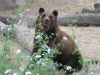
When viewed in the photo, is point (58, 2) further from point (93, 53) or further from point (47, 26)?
point (47, 26)

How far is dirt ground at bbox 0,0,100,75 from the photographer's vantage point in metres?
9.08

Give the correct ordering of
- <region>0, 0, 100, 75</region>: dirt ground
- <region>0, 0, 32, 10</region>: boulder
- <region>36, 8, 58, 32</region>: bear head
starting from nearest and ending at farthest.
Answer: <region>36, 8, 58, 32</region>: bear head
<region>0, 0, 100, 75</region>: dirt ground
<region>0, 0, 32, 10</region>: boulder

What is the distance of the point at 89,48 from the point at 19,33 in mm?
1775

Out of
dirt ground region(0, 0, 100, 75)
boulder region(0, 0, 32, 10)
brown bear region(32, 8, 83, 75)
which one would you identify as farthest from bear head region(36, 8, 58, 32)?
boulder region(0, 0, 32, 10)

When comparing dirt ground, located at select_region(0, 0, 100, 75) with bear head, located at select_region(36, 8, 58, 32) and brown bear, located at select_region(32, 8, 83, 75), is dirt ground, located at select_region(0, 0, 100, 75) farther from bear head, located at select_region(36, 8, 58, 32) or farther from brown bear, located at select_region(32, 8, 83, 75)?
bear head, located at select_region(36, 8, 58, 32)

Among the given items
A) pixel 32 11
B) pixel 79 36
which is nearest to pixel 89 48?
pixel 79 36

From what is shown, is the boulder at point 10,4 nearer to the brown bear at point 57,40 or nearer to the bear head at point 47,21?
the brown bear at point 57,40

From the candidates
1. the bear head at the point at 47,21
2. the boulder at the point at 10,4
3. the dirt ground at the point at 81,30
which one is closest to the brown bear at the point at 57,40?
the bear head at the point at 47,21

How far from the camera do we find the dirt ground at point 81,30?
9.08m

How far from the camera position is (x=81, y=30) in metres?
11.4

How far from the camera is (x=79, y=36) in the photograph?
419 inches

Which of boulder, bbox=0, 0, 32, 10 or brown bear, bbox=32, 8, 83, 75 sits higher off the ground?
brown bear, bbox=32, 8, 83, 75

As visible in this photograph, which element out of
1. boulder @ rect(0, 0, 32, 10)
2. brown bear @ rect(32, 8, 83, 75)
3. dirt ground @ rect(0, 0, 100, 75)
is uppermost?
brown bear @ rect(32, 8, 83, 75)

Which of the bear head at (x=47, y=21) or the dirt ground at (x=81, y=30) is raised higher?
the bear head at (x=47, y=21)
